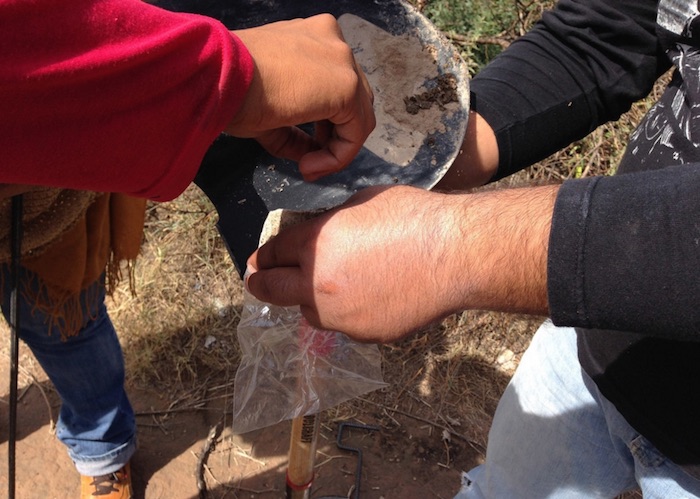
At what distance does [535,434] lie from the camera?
131 cm

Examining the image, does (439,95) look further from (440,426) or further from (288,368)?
(440,426)

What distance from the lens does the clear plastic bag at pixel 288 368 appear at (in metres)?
1.21

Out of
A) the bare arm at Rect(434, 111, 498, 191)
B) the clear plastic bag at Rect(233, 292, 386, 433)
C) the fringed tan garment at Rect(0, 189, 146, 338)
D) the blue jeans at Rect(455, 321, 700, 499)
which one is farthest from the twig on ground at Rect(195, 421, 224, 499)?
the bare arm at Rect(434, 111, 498, 191)

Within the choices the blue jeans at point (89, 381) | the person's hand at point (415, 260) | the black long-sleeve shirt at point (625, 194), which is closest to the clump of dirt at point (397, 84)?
the black long-sleeve shirt at point (625, 194)

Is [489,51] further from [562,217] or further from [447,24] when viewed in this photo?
[562,217]

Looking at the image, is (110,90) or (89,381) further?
(89,381)

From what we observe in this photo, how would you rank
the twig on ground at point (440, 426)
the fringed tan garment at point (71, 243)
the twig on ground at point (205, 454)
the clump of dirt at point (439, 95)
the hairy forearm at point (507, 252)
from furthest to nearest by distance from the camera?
the twig on ground at point (440, 426)
the twig on ground at point (205, 454)
the fringed tan garment at point (71, 243)
the clump of dirt at point (439, 95)
the hairy forearm at point (507, 252)

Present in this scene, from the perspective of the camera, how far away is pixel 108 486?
183 cm

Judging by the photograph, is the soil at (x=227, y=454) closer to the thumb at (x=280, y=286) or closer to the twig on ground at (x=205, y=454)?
the twig on ground at (x=205, y=454)

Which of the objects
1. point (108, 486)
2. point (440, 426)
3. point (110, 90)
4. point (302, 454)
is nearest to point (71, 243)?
point (302, 454)

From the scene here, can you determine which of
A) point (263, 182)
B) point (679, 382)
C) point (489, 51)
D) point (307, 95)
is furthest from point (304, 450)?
point (489, 51)

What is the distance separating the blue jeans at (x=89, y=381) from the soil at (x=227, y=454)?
0.19 m

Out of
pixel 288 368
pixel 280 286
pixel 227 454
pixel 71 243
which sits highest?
pixel 280 286

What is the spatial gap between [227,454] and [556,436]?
111 cm
